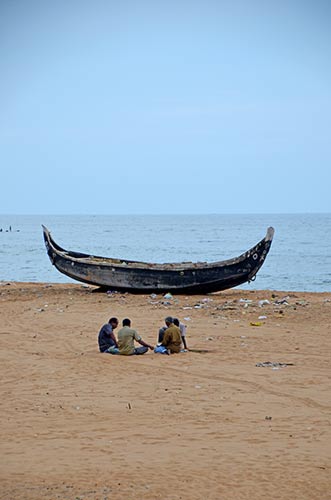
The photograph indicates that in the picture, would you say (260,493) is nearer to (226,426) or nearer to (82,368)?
(226,426)

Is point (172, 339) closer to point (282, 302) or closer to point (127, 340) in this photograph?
point (127, 340)

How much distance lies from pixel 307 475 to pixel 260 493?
2.23 ft

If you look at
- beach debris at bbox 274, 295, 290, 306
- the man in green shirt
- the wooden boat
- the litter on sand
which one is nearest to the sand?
the litter on sand

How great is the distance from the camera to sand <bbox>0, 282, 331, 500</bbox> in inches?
292

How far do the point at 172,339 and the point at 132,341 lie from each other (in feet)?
2.49

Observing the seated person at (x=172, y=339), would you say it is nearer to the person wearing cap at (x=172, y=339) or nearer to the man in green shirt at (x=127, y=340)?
the person wearing cap at (x=172, y=339)

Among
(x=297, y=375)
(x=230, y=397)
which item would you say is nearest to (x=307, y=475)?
(x=230, y=397)

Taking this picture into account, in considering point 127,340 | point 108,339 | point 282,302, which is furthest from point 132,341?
point 282,302

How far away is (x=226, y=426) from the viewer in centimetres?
923

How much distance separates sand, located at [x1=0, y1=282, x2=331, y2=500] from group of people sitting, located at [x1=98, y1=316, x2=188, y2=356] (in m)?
0.22

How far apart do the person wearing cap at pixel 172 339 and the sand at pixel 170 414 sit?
0.19 m

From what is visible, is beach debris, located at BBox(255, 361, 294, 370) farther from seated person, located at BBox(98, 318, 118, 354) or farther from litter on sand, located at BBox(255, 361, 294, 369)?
seated person, located at BBox(98, 318, 118, 354)

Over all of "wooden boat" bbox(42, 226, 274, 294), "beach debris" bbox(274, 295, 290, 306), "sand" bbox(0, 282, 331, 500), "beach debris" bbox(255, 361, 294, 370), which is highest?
"wooden boat" bbox(42, 226, 274, 294)

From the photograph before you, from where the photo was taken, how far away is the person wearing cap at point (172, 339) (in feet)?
45.3
